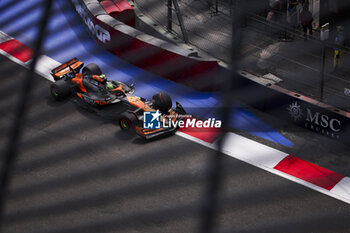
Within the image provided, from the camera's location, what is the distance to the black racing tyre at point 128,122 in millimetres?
4047

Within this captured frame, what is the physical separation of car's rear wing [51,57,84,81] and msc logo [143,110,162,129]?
1.03m

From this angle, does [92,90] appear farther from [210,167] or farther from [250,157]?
[210,167]

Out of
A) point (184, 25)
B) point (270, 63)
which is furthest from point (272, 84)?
point (184, 25)

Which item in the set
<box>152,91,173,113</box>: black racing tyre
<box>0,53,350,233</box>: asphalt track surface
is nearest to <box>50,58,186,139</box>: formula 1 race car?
<box>152,91,173,113</box>: black racing tyre

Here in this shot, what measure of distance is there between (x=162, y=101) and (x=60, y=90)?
1.13 meters

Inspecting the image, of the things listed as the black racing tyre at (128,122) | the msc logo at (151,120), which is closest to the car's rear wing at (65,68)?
the black racing tyre at (128,122)

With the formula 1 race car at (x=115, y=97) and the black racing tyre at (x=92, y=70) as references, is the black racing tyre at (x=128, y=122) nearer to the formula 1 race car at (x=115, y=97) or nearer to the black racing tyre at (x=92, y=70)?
the formula 1 race car at (x=115, y=97)

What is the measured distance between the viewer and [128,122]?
13.4ft

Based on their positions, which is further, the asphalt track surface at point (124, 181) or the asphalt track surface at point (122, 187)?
the asphalt track surface at point (124, 181)

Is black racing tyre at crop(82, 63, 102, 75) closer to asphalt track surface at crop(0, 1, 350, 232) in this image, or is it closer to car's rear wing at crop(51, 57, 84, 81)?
car's rear wing at crop(51, 57, 84, 81)

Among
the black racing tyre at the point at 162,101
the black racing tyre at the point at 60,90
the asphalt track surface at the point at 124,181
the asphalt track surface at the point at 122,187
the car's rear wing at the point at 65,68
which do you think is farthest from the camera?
the car's rear wing at the point at 65,68

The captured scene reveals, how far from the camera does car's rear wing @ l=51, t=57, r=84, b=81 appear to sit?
185 inches

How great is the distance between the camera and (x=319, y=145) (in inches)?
152

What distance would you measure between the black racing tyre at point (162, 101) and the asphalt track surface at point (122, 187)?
0.27m
